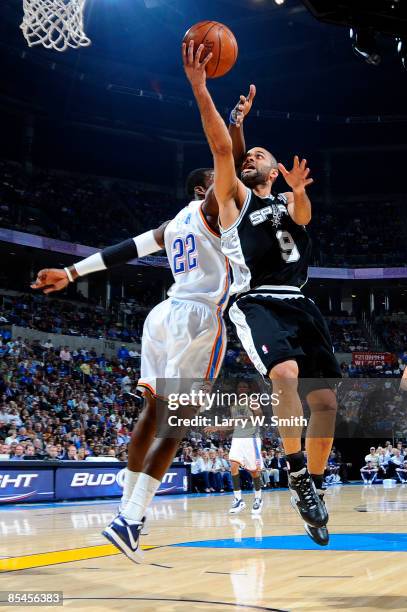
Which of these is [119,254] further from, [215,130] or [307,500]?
[307,500]

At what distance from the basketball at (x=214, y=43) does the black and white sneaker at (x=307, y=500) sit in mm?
2498

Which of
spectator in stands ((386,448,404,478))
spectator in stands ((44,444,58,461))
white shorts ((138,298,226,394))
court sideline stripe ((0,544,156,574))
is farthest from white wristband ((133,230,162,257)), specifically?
spectator in stands ((386,448,404,478))

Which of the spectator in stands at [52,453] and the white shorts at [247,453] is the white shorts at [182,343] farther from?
the spectator in stands at [52,453]

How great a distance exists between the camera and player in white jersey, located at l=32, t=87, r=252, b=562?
4027mm

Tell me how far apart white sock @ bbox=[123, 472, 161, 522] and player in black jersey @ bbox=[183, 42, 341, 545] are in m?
0.77

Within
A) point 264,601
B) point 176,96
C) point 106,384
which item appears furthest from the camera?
point 176,96

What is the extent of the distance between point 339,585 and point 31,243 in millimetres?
22727

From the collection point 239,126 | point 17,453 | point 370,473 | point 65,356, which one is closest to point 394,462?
point 370,473

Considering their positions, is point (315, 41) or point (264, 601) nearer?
point (264, 601)

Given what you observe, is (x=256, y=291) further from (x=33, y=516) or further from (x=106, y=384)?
(x=106, y=384)

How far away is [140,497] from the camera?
3.92 meters

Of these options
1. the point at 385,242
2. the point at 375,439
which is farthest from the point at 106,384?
the point at 385,242

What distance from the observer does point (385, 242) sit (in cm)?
3359

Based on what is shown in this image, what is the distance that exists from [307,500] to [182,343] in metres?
1.14
